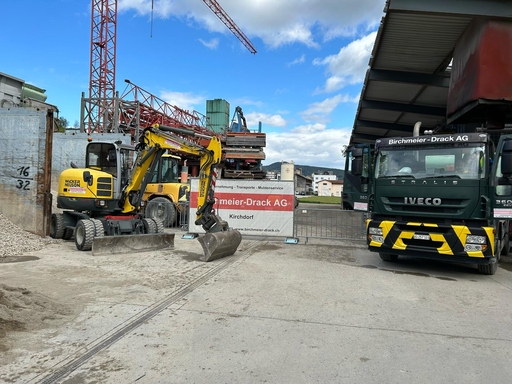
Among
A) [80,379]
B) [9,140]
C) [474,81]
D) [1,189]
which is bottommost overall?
[80,379]

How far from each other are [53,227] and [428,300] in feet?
32.3

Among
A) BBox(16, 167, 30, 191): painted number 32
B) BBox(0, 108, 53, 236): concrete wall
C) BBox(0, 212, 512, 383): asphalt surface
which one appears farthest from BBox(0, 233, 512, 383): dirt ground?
BBox(16, 167, 30, 191): painted number 32

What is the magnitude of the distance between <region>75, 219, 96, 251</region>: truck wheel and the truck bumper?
258 inches

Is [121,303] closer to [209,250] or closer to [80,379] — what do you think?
[80,379]

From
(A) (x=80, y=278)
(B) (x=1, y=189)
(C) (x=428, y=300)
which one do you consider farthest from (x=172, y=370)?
(B) (x=1, y=189)

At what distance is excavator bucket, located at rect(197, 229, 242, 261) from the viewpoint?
7.76 meters

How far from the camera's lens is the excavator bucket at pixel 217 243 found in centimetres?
776

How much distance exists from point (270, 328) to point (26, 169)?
8.86 meters

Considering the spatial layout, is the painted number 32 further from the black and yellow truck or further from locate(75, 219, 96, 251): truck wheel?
the black and yellow truck

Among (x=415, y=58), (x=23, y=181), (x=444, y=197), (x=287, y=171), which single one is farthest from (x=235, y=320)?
(x=287, y=171)

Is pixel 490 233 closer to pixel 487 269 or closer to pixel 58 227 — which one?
pixel 487 269

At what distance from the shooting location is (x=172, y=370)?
3.15 m

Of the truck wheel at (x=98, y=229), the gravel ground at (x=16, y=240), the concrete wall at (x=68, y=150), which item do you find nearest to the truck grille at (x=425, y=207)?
the truck wheel at (x=98, y=229)

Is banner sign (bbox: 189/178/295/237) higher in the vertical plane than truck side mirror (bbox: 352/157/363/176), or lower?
lower
